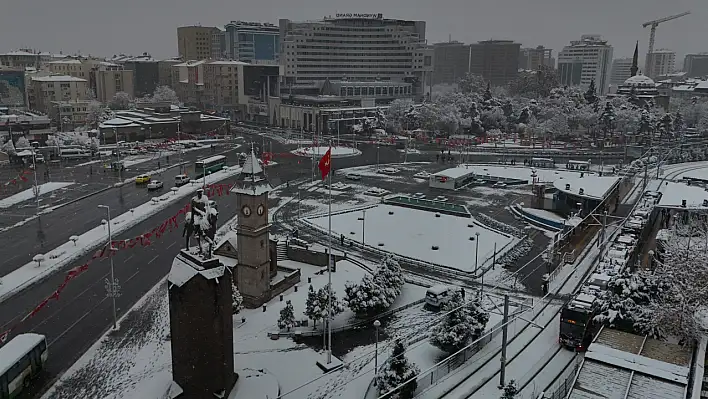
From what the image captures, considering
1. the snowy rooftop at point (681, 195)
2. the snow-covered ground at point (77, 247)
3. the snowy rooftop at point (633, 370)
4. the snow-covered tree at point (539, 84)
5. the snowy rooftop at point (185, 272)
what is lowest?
the snow-covered ground at point (77, 247)

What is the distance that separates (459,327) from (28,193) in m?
46.9

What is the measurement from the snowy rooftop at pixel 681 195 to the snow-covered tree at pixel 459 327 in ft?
97.1

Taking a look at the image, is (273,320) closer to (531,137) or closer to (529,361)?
(529,361)

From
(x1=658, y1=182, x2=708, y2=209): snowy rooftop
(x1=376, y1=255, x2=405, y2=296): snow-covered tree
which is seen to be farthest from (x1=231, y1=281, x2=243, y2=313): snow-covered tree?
(x1=658, y1=182, x2=708, y2=209): snowy rooftop

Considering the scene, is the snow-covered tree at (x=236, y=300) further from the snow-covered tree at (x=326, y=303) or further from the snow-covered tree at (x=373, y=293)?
the snow-covered tree at (x=373, y=293)

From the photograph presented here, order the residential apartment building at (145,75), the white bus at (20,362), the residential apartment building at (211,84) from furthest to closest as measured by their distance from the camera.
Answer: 1. the residential apartment building at (145,75)
2. the residential apartment building at (211,84)
3. the white bus at (20,362)

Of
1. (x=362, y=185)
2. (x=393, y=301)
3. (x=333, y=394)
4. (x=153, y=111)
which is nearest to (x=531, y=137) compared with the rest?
(x=362, y=185)

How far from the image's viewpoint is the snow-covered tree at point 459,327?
24.7m

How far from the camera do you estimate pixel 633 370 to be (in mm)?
20797

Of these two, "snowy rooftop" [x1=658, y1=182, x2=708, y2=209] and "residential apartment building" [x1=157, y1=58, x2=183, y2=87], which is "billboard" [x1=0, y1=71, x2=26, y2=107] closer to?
"residential apartment building" [x1=157, y1=58, x2=183, y2=87]

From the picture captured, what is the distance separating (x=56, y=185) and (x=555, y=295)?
163 ft

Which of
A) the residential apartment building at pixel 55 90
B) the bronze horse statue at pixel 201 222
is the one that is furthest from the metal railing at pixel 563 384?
the residential apartment building at pixel 55 90

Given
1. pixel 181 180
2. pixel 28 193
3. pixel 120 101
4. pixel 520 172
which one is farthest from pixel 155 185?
pixel 120 101

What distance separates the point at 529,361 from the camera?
2512 cm
